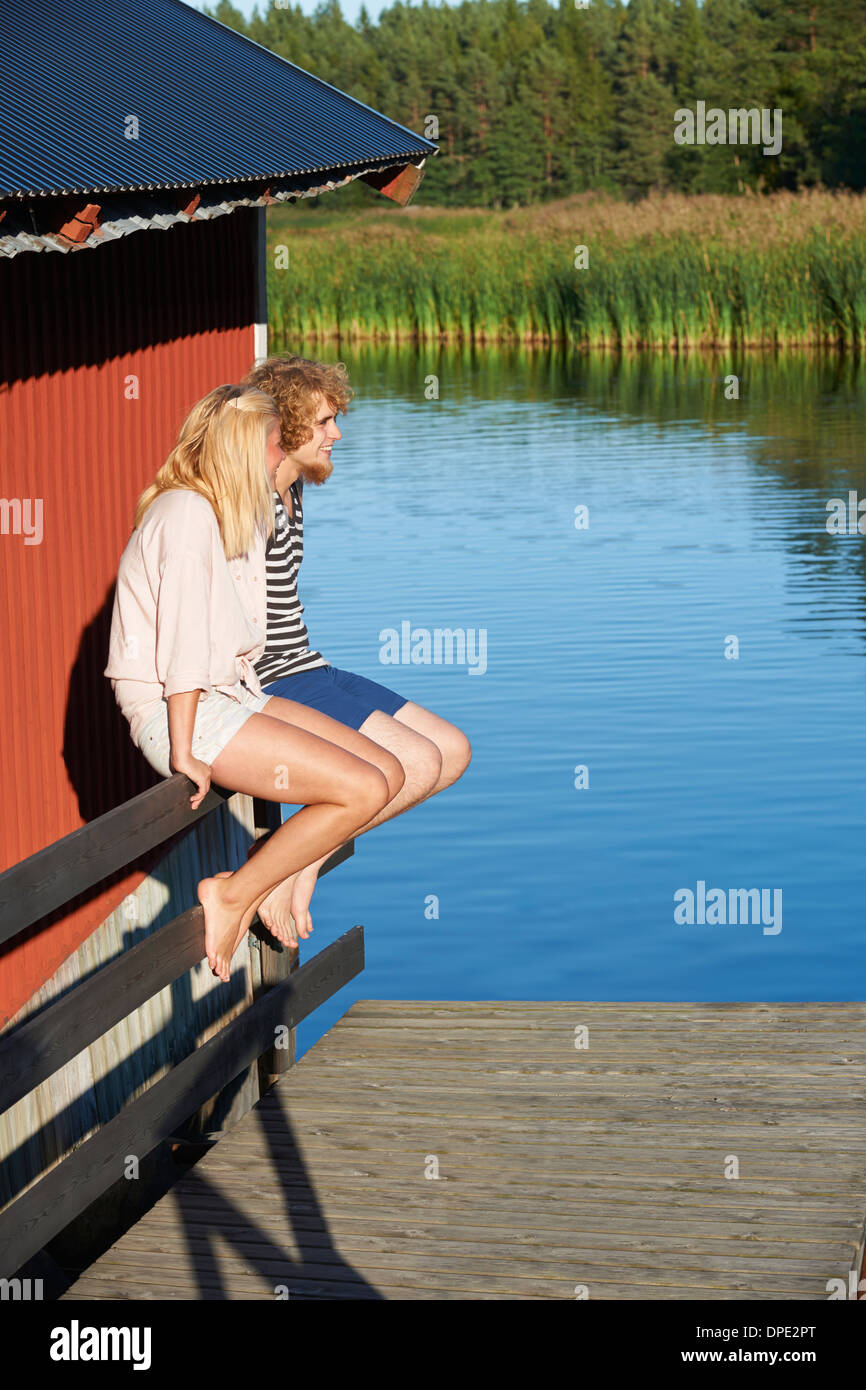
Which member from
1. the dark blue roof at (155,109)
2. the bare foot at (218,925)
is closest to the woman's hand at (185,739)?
the bare foot at (218,925)

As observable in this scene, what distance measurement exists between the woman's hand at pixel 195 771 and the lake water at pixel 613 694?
10.5 feet

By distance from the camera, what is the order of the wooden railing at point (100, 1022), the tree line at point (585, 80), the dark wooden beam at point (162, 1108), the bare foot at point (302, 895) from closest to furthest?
the wooden railing at point (100, 1022) → the dark wooden beam at point (162, 1108) → the bare foot at point (302, 895) → the tree line at point (585, 80)

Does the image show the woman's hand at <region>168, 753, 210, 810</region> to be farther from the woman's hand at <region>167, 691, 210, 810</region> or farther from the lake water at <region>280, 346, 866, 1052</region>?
the lake water at <region>280, 346, 866, 1052</region>

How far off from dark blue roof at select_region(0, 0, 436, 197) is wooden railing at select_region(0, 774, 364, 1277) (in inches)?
52.8

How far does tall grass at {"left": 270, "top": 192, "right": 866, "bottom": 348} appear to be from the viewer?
29.8 meters

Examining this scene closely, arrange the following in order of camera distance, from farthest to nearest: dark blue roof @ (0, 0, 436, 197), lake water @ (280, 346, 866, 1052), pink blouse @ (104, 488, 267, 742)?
lake water @ (280, 346, 866, 1052) → pink blouse @ (104, 488, 267, 742) → dark blue roof @ (0, 0, 436, 197)

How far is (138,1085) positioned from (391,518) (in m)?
13.5

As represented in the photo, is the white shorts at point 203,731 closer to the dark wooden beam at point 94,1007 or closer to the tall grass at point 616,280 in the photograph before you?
the dark wooden beam at point 94,1007

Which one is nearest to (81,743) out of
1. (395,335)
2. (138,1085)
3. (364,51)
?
(138,1085)

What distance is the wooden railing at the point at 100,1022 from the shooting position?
3918mm

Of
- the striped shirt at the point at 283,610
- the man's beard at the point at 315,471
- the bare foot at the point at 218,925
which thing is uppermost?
the man's beard at the point at 315,471

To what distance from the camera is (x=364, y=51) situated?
3748 inches

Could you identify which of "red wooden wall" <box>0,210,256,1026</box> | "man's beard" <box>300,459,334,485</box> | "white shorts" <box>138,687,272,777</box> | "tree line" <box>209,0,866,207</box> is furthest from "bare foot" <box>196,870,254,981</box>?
"tree line" <box>209,0,866,207</box>

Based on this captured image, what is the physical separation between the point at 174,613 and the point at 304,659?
0.95m
